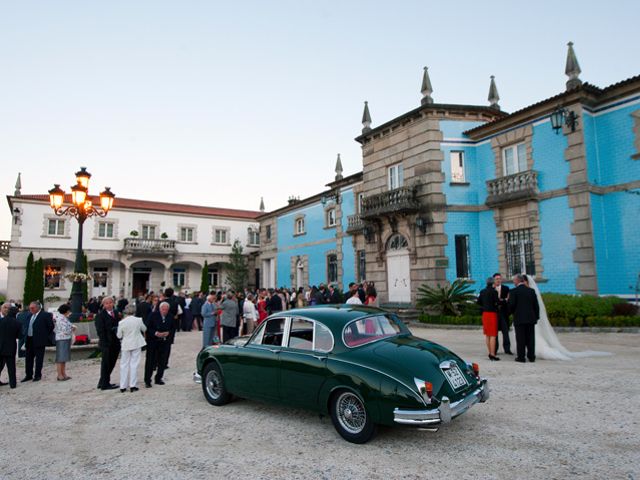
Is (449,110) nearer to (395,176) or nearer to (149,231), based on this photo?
(395,176)

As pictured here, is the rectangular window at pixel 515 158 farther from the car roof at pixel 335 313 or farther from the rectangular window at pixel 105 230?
the rectangular window at pixel 105 230

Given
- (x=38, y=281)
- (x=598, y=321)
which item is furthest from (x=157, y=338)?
(x=38, y=281)

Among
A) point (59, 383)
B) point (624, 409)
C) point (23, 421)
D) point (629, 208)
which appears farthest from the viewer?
point (629, 208)

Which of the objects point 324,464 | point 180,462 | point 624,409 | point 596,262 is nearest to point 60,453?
point 180,462

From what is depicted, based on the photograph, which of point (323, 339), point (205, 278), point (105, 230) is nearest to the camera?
point (323, 339)

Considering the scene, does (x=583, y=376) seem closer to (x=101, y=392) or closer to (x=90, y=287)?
(x=101, y=392)

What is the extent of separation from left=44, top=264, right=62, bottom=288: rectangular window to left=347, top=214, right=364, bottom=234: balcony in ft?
83.3

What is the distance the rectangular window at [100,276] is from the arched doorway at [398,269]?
1081 inches

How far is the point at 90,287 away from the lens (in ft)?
116

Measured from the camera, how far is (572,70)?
15.4 meters

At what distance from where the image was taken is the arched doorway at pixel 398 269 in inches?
759

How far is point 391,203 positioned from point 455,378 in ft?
49.4

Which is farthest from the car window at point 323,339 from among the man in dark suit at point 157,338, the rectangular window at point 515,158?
the rectangular window at point 515,158

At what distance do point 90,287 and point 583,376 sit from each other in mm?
37125
